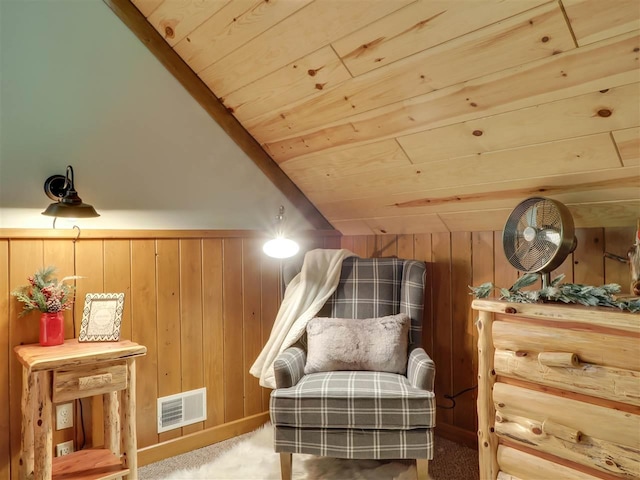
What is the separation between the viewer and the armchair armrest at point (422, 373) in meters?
1.94

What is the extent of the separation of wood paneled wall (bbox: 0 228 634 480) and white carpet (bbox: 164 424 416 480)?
0.31 meters

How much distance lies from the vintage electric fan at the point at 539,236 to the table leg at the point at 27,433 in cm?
205

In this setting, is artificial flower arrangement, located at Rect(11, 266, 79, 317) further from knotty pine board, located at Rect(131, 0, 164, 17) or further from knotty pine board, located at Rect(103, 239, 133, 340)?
knotty pine board, located at Rect(131, 0, 164, 17)

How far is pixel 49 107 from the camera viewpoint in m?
2.00

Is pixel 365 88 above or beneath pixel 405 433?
above

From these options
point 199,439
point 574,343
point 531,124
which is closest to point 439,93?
point 531,124

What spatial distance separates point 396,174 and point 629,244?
3.55 ft

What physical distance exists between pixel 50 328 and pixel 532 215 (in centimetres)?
212

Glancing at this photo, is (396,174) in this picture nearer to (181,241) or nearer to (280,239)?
(280,239)

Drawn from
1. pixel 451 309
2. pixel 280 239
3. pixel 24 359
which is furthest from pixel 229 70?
pixel 451 309

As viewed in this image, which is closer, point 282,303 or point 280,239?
point 280,239

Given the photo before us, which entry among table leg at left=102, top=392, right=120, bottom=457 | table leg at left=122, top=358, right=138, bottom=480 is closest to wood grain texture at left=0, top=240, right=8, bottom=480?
table leg at left=102, top=392, right=120, bottom=457

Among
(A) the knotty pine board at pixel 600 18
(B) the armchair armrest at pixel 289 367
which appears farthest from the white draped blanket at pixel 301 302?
(A) the knotty pine board at pixel 600 18

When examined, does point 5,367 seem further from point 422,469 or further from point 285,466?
point 422,469
